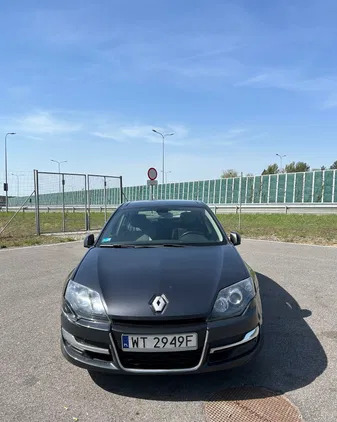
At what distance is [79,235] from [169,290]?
39.3 feet

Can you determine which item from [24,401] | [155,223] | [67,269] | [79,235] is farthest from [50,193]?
[24,401]

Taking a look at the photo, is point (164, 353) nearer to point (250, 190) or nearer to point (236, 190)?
point (250, 190)

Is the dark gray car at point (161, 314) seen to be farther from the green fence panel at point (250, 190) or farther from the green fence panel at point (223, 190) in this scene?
the green fence panel at point (223, 190)

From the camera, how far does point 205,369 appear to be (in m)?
2.69

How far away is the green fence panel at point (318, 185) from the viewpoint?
102ft

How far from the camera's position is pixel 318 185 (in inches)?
1231

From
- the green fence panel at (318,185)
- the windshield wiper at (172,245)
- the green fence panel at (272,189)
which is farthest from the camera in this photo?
the green fence panel at (272,189)

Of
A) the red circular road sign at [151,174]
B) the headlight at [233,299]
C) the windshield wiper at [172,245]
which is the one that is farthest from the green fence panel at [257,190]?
the headlight at [233,299]

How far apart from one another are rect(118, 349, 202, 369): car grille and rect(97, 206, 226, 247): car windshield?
4.90ft

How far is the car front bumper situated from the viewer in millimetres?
2648

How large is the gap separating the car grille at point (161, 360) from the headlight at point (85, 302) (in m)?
0.33

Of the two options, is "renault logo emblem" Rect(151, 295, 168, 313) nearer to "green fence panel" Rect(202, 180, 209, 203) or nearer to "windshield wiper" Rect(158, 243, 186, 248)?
"windshield wiper" Rect(158, 243, 186, 248)

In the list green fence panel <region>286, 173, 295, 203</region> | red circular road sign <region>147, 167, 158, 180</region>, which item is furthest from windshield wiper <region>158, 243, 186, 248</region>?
green fence panel <region>286, 173, 295, 203</region>

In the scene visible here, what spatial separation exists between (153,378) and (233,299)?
958mm
